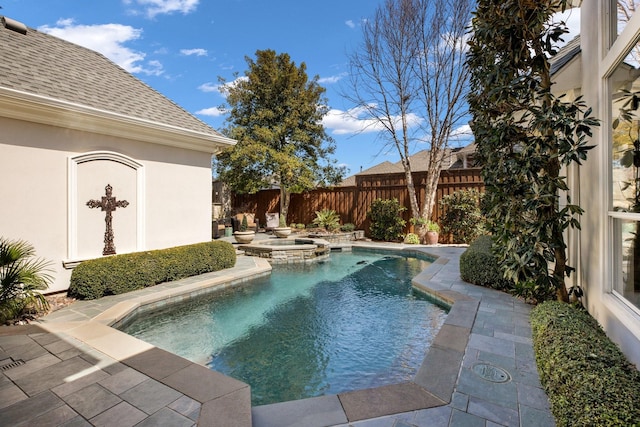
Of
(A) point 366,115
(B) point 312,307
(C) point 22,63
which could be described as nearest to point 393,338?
(B) point 312,307

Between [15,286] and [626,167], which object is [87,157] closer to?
[15,286]

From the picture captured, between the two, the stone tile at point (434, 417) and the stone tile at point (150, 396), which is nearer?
the stone tile at point (434, 417)

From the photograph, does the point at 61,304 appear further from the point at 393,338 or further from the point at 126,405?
the point at 393,338

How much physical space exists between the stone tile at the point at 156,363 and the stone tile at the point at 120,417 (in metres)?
0.45

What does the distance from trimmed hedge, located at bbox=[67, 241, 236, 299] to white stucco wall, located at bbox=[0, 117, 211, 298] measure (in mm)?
631

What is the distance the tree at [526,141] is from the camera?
350 centimetres

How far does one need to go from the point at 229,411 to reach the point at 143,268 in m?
4.73

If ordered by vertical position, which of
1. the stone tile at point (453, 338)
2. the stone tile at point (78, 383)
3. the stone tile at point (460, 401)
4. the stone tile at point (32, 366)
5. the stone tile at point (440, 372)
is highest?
the stone tile at point (453, 338)

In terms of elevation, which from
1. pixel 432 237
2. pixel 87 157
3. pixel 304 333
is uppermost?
pixel 87 157

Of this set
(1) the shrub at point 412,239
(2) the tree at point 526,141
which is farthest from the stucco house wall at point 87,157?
(1) the shrub at point 412,239

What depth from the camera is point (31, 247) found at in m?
5.28

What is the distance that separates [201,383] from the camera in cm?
279

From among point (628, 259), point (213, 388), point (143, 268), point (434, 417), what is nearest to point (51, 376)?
point (213, 388)

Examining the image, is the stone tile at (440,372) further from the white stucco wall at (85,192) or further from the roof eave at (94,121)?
the roof eave at (94,121)
